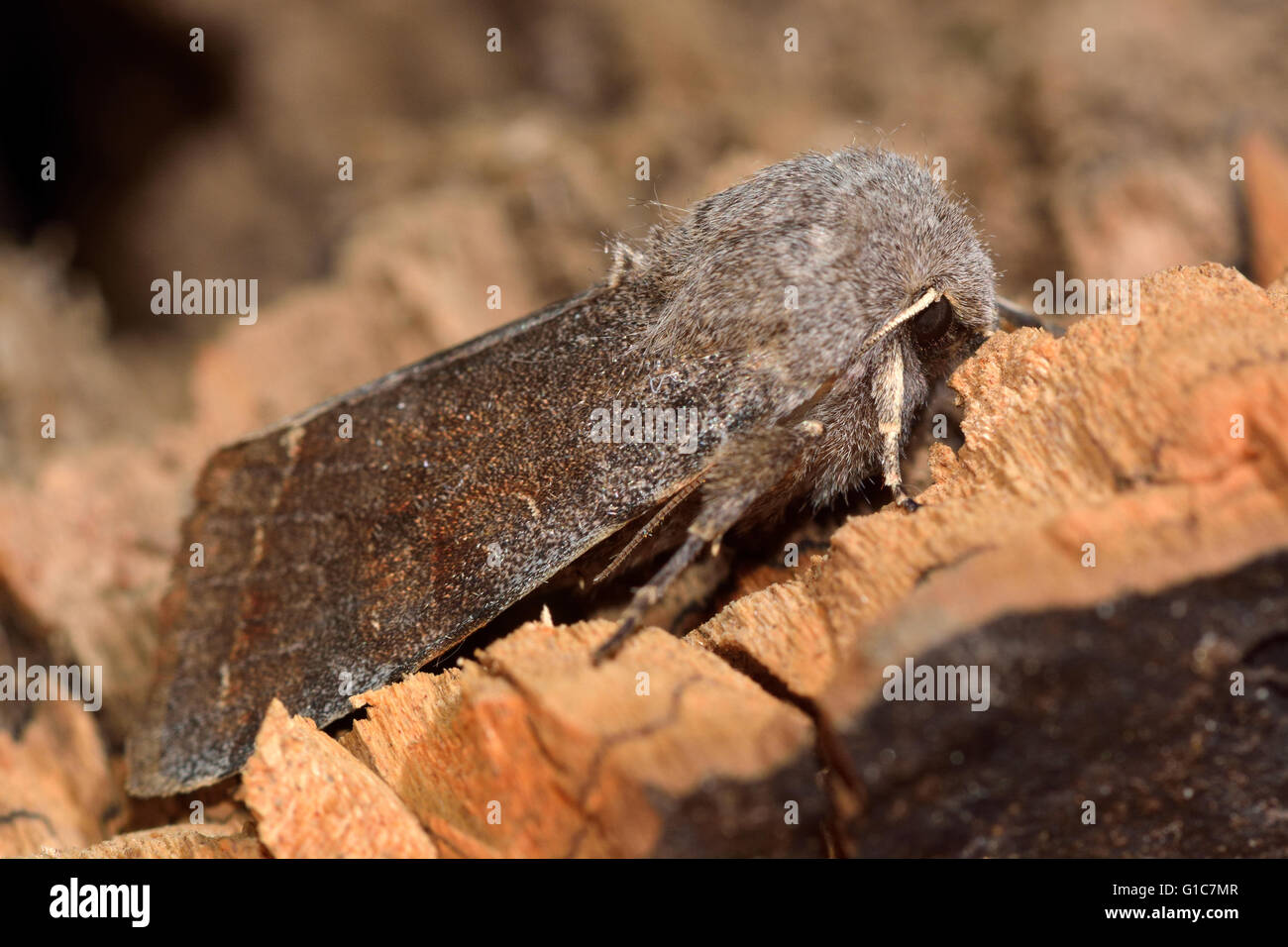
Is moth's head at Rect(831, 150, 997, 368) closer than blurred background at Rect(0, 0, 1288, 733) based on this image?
Yes

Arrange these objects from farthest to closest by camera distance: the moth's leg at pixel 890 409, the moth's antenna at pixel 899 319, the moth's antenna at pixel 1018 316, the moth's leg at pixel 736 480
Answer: the moth's antenna at pixel 1018 316
the moth's antenna at pixel 899 319
the moth's leg at pixel 890 409
the moth's leg at pixel 736 480

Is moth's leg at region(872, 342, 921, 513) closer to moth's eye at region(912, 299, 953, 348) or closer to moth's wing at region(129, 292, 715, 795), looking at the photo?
moth's eye at region(912, 299, 953, 348)

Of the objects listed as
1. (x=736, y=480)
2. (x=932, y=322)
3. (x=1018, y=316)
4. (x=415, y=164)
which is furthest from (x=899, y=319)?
(x=415, y=164)

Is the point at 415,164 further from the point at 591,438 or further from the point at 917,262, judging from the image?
the point at 917,262

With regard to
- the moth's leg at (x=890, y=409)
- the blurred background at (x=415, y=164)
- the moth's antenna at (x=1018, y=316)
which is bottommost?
the moth's leg at (x=890, y=409)

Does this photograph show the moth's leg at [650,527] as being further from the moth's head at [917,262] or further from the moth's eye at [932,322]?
the moth's eye at [932,322]

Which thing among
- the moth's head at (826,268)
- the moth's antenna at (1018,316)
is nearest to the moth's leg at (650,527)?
the moth's head at (826,268)

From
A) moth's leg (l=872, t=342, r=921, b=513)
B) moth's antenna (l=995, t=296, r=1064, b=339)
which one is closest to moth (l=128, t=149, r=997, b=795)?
moth's leg (l=872, t=342, r=921, b=513)
